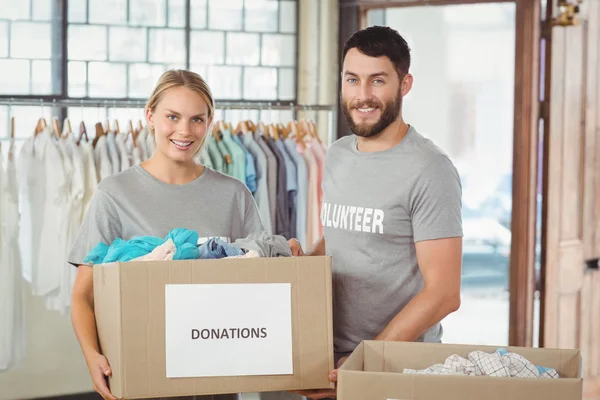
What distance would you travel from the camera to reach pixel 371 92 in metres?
1.93

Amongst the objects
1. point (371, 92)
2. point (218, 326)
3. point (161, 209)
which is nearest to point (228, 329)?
point (218, 326)

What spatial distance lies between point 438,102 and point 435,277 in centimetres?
756

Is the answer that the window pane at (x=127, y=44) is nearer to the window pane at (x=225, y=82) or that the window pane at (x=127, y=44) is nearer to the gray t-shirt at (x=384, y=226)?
the window pane at (x=225, y=82)

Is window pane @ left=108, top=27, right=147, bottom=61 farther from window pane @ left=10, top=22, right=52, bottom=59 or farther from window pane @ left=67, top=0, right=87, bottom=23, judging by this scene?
window pane @ left=10, top=22, right=52, bottom=59

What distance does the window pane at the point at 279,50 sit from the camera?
191 inches

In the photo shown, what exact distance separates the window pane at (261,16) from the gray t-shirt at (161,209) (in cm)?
274

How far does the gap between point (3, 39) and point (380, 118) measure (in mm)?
2814

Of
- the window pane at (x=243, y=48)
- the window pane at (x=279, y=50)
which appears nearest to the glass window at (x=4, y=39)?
the window pane at (x=243, y=48)

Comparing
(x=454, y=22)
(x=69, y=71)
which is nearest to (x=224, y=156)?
(x=69, y=71)

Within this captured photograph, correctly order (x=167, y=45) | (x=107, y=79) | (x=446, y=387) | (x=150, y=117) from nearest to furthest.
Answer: (x=446, y=387) → (x=150, y=117) → (x=107, y=79) → (x=167, y=45)

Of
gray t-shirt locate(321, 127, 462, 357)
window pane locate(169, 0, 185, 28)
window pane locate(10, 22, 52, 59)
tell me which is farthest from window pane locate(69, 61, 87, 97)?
gray t-shirt locate(321, 127, 462, 357)

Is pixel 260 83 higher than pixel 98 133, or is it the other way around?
pixel 260 83

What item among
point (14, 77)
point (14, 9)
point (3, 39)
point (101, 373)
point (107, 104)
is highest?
point (14, 9)

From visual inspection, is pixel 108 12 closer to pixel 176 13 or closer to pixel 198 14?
pixel 176 13
